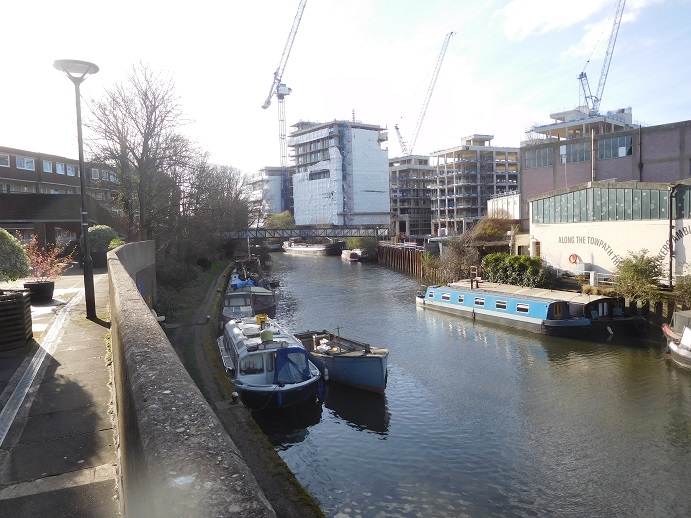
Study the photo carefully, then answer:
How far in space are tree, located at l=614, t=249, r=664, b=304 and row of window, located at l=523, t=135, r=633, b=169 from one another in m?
20.9

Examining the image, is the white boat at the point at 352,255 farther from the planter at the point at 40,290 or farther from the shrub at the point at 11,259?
the shrub at the point at 11,259

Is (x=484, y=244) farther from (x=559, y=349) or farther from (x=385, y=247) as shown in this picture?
(x=385, y=247)

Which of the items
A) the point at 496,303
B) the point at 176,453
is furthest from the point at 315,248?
the point at 176,453

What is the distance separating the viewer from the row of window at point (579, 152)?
4228cm

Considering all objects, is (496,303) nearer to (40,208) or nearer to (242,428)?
(242,428)

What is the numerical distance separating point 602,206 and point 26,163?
44.4 metres

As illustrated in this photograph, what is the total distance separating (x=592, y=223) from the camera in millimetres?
29266

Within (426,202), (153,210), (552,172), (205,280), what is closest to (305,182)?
(426,202)

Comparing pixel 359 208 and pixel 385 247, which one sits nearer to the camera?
pixel 385 247

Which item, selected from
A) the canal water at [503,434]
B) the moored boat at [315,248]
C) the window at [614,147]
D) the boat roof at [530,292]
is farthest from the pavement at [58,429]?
the moored boat at [315,248]

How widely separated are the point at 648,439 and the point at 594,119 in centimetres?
6239

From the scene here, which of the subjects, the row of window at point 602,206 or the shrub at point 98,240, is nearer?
the row of window at point 602,206

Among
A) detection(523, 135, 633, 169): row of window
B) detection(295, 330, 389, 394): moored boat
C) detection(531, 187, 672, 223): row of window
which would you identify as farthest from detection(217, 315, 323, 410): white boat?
detection(523, 135, 633, 169): row of window

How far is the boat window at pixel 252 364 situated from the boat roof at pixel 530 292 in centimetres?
1561
